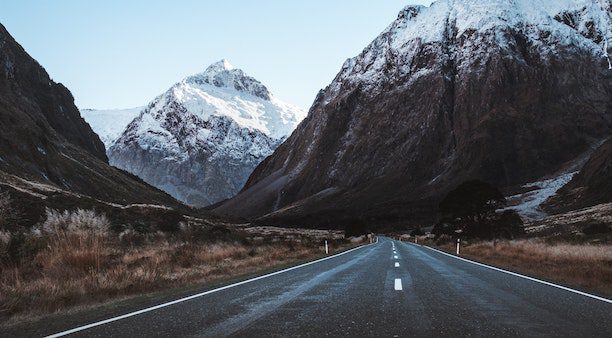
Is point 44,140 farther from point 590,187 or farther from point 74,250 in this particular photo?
point 590,187

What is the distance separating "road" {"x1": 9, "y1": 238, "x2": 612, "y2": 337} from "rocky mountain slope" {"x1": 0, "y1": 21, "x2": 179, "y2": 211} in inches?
1814

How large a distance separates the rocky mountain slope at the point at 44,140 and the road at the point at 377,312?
4609 cm

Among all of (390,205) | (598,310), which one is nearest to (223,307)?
(598,310)

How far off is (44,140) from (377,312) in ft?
300

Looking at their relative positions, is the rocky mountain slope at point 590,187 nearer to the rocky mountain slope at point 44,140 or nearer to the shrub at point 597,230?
the shrub at point 597,230

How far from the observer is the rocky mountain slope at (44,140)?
77.9m

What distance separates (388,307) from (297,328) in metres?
2.47

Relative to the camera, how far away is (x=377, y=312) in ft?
30.5

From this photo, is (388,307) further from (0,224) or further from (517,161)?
(517,161)

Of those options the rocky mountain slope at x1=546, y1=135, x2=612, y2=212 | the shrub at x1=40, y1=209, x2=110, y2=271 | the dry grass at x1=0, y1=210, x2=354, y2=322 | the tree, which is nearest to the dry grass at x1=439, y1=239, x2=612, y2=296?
the dry grass at x1=0, y1=210, x2=354, y2=322

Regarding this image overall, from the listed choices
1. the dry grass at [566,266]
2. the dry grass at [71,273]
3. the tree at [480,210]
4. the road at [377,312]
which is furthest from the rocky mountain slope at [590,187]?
the road at [377,312]

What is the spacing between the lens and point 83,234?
14.6m

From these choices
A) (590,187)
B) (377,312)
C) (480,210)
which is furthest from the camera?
(590,187)

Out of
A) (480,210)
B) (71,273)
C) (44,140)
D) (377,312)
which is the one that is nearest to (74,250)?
(71,273)
